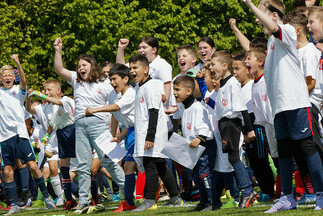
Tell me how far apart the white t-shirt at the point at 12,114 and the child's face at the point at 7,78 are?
78mm

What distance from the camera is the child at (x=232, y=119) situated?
23.0 feet

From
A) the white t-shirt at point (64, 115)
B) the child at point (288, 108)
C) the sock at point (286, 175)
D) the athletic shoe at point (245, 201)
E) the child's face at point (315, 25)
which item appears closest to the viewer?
the child at point (288, 108)

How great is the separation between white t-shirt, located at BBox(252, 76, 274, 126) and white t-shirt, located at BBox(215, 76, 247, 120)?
1.28ft

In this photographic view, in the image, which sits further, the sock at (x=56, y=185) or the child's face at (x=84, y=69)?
the sock at (x=56, y=185)

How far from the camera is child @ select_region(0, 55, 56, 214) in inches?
411

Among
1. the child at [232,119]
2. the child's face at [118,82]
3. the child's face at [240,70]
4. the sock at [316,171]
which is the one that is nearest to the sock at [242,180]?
the child at [232,119]

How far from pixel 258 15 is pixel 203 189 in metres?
2.76

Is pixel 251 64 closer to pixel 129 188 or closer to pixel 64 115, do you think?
pixel 129 188

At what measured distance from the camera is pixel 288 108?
5789 mm

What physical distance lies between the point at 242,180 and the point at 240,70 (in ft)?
5.91

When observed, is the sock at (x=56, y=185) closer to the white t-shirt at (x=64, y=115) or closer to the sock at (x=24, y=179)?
the sock at (x=24, y=179)

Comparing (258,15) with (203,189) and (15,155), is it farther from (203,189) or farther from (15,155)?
(15,155)

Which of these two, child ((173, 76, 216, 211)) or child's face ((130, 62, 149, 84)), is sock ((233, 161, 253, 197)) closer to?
child ((173, 76, 216, 211))

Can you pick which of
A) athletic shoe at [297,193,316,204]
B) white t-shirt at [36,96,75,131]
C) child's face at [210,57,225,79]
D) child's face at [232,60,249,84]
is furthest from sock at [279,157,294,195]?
white t-shirt at [36,96,75,131]
